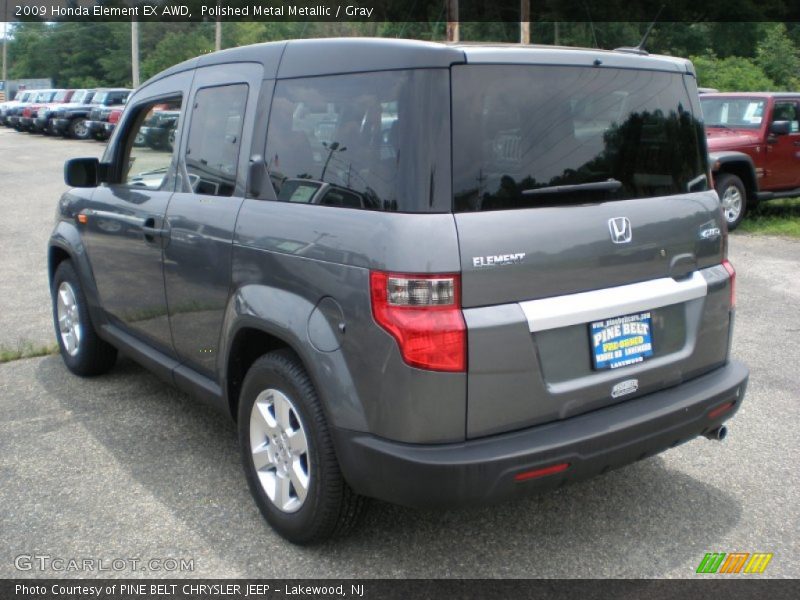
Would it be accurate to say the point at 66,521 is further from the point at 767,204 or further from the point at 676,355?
the point at 767,204

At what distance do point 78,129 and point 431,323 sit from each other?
31875 millimetres

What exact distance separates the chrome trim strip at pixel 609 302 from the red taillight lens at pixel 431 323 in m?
0.27

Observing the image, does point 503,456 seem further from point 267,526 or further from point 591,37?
point 591,37

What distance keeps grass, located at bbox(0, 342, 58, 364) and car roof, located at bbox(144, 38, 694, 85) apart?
3.21 metres

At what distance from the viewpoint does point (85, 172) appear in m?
4.88

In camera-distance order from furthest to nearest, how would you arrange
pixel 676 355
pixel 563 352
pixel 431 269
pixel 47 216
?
pixel 47 216
pixel 676 355
pixel 563 352
pixel 431 269

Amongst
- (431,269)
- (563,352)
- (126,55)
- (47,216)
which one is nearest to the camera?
(431,269)

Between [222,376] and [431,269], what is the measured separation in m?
1.40

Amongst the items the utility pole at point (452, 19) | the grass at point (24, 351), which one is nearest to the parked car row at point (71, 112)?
the utility pole at point (452, 19)

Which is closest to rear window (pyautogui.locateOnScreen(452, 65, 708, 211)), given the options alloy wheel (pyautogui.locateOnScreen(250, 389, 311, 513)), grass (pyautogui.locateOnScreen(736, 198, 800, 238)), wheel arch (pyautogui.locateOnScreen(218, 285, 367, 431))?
wheel arch (pyautogui.locateOnScreen(218, 285, 367, 431))

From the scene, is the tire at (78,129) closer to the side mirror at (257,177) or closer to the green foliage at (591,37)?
the green foliage at (591,37)

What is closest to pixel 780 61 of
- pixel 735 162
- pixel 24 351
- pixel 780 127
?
pixel 780 127

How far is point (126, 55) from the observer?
243 feet

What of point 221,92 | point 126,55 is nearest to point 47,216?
point 221,92
